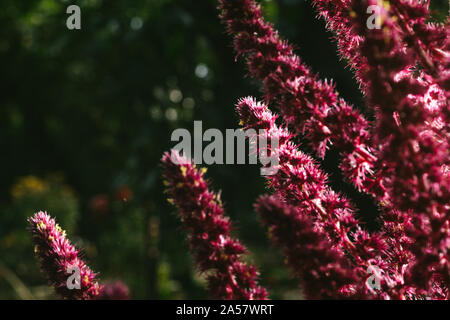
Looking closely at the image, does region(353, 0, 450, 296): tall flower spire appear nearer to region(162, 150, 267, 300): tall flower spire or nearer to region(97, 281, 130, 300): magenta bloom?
region(162, 150, 267, 300): tall flower spire

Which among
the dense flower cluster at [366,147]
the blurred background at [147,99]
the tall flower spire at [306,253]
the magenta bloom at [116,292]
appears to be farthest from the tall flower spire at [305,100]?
the blurred background at [147,99]

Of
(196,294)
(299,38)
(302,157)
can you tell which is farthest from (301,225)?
(196,294)

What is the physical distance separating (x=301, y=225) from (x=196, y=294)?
3.81 m

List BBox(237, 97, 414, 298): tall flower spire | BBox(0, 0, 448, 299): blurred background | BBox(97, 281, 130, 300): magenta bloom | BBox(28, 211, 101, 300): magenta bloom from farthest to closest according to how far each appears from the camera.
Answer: BBox(0, 0, 448, 299): blurred background
BBox(237, 97, 414, 298): tall flower spire
BBox(28, 211, 101, 300): magenta bloom
BBox(97, 281, 130, 300): magenta bloom

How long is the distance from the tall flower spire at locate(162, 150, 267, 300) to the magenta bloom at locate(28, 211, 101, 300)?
0.24m

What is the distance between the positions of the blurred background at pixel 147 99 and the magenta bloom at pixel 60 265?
2.35ft

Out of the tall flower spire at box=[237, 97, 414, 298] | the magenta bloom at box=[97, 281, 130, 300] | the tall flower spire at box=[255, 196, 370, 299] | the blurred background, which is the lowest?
the magenta bloom at box=[97, 281, 130, 300]

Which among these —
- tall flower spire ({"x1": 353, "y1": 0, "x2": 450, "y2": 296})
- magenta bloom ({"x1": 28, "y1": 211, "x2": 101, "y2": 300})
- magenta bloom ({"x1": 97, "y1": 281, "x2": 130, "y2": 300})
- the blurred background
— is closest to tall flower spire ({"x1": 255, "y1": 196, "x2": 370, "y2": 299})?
tall flower spire ({"x1": 353, "y1": 0, "x2": 450, "y2": 296})

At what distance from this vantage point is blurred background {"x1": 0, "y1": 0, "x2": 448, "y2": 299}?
11.5ft

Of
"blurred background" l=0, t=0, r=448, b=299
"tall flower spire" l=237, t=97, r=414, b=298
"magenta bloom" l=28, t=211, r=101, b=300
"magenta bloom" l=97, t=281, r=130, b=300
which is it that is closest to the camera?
"magenta bloom" l=97, t=281, r=130, b=300

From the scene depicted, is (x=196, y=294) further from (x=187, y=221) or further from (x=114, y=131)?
(x=114, y=131)

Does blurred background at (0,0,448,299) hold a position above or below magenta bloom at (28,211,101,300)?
above

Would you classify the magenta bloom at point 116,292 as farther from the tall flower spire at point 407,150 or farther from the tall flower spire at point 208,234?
the tall flower spire at point 407,150

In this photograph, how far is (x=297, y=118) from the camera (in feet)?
2.99
